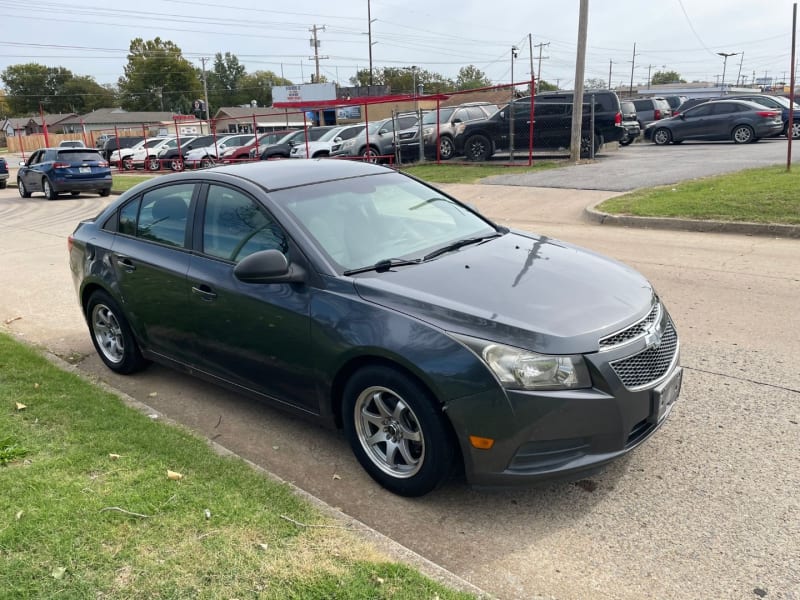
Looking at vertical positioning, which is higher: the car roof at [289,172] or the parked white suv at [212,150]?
the car roof at [289,172]

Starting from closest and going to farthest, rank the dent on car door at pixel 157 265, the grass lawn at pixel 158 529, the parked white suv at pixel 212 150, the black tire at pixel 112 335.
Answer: the grass lawn at pixel 158 529 → the dent on car door at pixel 157 265 → the black tire at pixel 112 335 → the parked white suv at pixel 212 150

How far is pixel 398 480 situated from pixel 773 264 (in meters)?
6.17

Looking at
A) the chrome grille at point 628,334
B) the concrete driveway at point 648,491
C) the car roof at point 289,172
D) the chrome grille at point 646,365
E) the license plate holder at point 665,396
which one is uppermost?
the car roof at point 289,172

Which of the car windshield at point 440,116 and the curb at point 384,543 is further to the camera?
the car windshield at point 440,116

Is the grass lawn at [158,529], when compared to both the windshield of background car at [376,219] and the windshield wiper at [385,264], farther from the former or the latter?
the windshield of background car at [376,219]

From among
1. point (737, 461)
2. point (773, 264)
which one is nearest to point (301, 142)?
point (773, 264)

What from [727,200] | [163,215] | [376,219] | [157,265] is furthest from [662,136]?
[157,265]

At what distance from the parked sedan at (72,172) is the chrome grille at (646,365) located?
20949mm

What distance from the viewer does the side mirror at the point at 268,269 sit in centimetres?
364

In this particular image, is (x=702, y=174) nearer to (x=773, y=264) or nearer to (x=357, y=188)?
(x=773, y=264)

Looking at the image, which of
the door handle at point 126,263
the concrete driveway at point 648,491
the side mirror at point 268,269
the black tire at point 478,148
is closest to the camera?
the concrete driveway at point 648,491

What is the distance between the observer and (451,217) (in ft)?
15.1

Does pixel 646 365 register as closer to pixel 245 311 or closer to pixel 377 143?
pixel 245 311

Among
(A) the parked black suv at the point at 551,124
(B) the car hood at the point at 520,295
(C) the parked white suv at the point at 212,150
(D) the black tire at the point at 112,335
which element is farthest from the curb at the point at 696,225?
(C) the parked white suv at the point at 212,150
